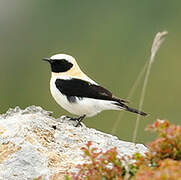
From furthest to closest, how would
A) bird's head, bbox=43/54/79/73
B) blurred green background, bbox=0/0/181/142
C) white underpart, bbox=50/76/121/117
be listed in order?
blurred green background, bbox=0/0/181/142 → bird's head, bbox=43/54/79/73 → white underpart, bbox=50/76/121/117

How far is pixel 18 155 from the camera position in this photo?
5875 mm

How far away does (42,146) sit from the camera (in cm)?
605

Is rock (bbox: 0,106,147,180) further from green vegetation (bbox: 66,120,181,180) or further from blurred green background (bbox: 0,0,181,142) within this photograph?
blurred green background (bbox: 0,0,181,142)

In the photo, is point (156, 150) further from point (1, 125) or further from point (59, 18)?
point (59, 18)

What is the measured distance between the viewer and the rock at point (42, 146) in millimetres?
5734

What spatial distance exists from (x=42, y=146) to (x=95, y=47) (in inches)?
985

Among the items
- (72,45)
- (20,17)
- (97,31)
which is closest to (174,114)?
(72,45)

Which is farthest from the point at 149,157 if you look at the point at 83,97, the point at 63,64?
the point at 63,64

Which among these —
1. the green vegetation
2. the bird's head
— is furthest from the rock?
the bird's head

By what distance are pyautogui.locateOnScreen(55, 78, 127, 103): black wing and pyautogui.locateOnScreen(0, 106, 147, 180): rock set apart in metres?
1.89

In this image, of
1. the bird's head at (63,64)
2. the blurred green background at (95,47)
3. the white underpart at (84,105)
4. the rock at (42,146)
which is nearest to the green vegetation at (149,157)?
the rock at (42,146)

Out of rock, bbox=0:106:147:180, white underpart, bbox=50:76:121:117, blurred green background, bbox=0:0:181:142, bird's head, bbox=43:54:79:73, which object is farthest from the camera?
blurred green background, bbox=0:0:181:142

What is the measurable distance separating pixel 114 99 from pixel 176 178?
4.51 meters

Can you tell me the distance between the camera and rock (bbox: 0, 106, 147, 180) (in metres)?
5.73
